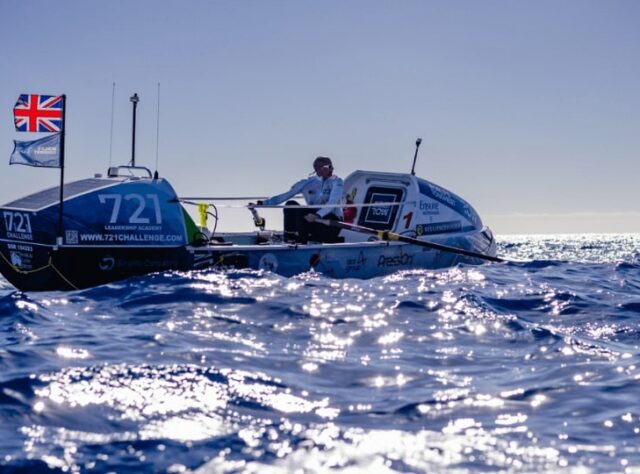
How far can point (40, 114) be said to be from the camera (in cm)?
1248

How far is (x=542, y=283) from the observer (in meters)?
13.4

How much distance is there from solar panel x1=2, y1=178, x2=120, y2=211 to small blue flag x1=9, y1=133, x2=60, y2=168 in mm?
475

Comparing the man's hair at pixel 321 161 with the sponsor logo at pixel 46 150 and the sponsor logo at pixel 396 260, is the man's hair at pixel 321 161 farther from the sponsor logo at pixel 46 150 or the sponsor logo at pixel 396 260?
the sponsor logo at pixel 46 150

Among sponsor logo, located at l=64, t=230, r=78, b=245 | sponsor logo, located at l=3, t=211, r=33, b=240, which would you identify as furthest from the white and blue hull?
sponsor logo, located at l=3, t=211, r=33, b=240

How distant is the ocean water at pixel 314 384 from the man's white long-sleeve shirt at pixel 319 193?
17.7 ft

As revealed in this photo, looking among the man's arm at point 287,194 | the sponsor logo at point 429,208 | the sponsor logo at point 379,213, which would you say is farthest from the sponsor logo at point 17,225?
the sponsor logo at point 429,208

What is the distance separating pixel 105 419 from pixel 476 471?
213 cm

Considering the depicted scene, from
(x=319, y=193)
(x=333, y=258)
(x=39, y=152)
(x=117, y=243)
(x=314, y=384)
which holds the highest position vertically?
(x=39, y=152)

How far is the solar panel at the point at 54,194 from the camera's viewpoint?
40.4 feet

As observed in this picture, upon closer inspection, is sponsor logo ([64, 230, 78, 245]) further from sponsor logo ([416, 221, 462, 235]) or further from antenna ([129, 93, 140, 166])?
sponsor logo ([416, 221, 462, 235])

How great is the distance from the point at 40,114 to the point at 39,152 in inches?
23.9

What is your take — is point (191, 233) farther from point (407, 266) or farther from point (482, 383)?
point (482, 383)

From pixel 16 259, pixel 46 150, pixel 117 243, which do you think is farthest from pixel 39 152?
pixel 117 243

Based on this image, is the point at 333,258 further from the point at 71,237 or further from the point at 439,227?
the point at 71,237
